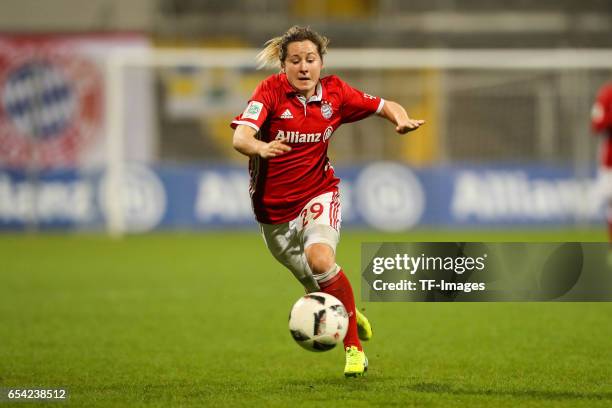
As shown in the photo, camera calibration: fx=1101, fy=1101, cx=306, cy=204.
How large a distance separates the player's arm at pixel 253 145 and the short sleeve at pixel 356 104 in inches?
36.8

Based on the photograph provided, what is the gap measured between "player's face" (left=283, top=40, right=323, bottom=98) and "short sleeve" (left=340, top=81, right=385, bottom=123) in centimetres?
36

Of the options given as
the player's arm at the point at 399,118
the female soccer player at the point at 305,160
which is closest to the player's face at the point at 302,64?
the female soccer player at the point at 305,160

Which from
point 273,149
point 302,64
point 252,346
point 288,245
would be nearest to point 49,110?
point 252,346

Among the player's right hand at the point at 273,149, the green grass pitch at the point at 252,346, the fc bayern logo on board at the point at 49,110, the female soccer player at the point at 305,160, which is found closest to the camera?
the player's right hand at the point at 273,149

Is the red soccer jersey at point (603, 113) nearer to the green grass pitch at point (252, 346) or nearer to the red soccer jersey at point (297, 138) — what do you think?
the green grass pitch at point (252, 346)

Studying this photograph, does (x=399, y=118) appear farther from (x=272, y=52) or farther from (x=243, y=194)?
(x=243, y=194)

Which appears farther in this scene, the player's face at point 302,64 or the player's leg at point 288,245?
the player's leg at point 288,245

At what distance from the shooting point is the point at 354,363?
671 cm

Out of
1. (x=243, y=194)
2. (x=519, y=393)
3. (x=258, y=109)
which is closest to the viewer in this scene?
(x=519, y=393)

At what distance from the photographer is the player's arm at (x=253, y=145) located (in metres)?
5.75

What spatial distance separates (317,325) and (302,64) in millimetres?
1617

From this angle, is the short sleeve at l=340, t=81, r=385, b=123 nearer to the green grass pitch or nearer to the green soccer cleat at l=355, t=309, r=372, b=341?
the green soccer cleat at l=355, t=309, r=372, b=341

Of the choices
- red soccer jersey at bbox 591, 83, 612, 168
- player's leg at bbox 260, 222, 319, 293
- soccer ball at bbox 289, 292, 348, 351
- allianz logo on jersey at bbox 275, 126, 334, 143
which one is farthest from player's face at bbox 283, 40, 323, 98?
red soccer jersey at bbox 591, 83, 612, 168

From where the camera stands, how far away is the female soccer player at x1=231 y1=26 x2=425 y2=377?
265 inches
